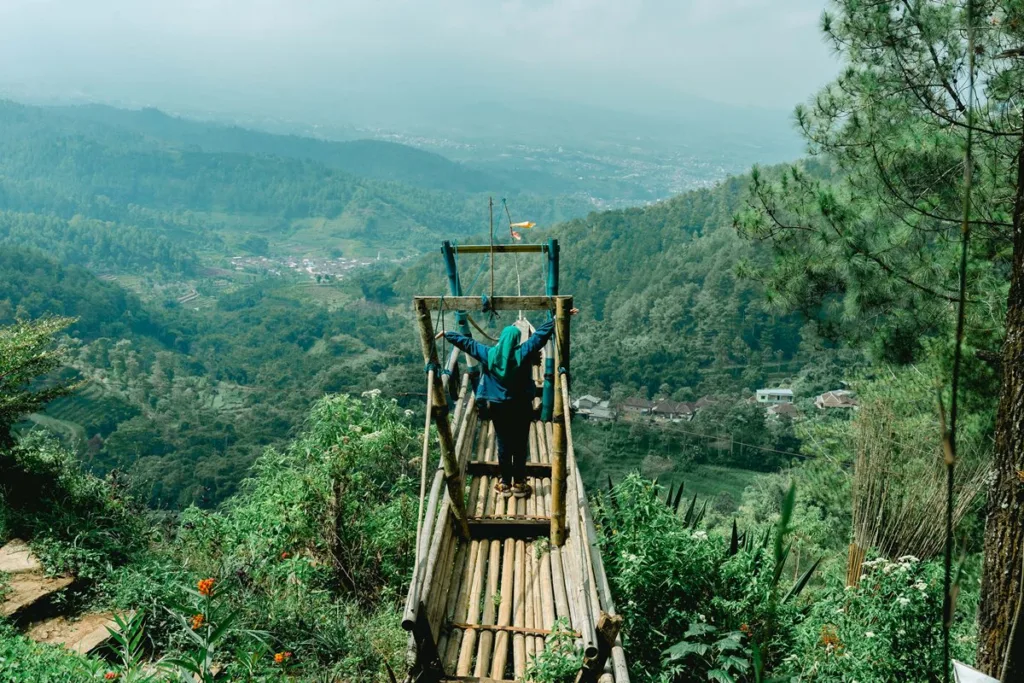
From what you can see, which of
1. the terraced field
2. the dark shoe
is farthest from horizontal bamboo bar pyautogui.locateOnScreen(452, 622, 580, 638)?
the terraced field

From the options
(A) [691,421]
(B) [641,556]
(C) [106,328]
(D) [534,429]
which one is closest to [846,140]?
(D) [534,429]

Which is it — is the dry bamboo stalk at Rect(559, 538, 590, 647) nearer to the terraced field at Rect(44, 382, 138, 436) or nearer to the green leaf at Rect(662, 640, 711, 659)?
the green leaf at Rect(662, 640, 711, 659)

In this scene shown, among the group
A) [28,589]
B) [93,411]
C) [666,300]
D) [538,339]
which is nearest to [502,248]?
[538,339]

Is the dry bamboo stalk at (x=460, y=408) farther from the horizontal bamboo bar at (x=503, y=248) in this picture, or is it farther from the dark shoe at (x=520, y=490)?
the horizontal bamboo bar at (x=503, y=248)

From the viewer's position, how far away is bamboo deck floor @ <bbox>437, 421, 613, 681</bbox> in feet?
10.5

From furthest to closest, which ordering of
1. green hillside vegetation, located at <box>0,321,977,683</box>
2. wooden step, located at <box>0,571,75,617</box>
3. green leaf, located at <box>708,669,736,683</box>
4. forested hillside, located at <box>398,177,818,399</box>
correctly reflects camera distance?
1. forested hillside, located at <box>398,177,818,399</box>
2. wooden step, located at <box>0,571,75,617</box>
3. green hillside vegetation, located at <box>0,321,977,683</box>
4. green leaf, located at <box>708,669,736,683</box>

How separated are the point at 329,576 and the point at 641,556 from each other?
2.69 meters

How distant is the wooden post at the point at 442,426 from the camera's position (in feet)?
11.8

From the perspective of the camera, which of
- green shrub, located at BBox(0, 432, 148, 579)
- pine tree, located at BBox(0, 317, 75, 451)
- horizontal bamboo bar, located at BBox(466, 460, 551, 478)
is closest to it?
green shrub, located at BBox(0, 432, 148, 579)

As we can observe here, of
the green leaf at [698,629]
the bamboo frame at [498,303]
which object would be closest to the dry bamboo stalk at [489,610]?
the green leaf at [698,629]

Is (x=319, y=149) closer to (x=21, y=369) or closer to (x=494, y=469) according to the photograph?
(x=21, y=369)

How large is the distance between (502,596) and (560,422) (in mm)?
1002

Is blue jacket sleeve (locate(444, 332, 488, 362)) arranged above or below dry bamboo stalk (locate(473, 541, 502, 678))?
above

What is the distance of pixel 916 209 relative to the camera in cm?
477
